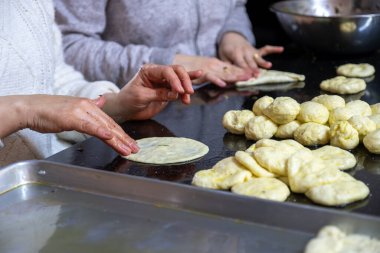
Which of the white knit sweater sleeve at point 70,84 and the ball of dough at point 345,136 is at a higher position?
the ball of dough at point 345,136

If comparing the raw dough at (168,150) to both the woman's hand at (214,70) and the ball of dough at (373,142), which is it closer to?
the ball of dough at (373,142)

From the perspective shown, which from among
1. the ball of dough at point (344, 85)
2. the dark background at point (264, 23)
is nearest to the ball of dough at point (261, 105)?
the ball of dough at point (344, 85)

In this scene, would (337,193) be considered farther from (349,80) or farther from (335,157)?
(349,80)

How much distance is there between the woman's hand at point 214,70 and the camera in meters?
1.91

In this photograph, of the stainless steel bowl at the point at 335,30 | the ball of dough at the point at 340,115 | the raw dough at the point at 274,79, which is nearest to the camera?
the ball of dough at the point at 340,115

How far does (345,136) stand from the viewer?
4.15 feet

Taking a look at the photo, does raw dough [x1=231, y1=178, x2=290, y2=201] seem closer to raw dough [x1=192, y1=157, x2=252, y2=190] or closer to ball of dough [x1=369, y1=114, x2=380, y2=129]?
raw dough [x1=192, y1=157, x2=252, y2=190]

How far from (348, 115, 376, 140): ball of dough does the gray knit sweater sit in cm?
92

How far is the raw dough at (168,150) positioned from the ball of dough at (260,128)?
130 millimetres

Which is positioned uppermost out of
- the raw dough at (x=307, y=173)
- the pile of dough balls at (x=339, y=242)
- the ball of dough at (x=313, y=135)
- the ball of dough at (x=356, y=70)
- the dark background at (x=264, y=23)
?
the raw dough at (x=307, y=173)

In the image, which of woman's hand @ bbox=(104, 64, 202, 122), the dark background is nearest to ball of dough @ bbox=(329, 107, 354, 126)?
woman's hand @ bbox=(104, 64, 202, 122)

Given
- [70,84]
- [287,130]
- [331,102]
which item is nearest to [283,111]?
[287,130]

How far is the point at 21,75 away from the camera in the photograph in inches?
59.7

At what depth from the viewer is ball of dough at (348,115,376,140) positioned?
4.22ft
